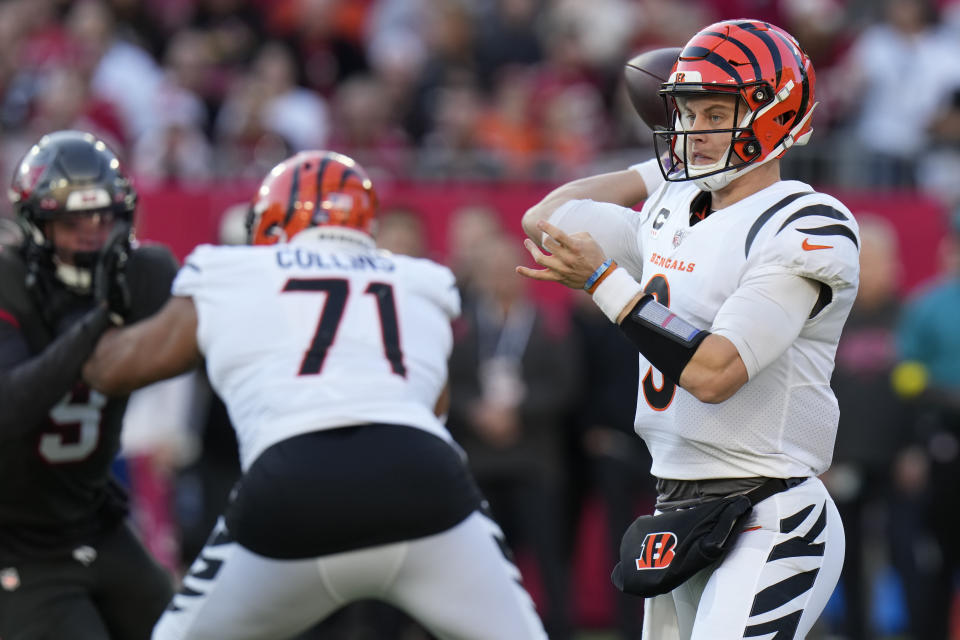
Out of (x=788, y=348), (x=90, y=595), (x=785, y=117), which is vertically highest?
(x=785, y=117)

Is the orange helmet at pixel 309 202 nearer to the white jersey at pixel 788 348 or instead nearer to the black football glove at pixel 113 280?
the black football glove at pixel 113 280

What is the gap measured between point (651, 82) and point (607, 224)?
0.49 metres

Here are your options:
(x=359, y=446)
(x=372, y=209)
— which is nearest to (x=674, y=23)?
(x=372, y=209)

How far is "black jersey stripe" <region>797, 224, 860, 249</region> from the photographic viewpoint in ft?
11.4

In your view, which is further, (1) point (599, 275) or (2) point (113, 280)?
(2) point (113, 280)

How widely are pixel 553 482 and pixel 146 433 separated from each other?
2.33 metres

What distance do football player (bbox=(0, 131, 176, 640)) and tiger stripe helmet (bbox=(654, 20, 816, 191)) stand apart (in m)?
1.89

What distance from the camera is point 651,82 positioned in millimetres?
4191

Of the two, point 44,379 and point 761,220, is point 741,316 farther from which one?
point 44,379

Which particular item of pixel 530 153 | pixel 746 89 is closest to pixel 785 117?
pixel 746 89

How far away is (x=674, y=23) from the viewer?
36.6 feet

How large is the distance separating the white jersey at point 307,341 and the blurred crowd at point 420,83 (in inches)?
176

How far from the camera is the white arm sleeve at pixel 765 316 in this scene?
11.1 feet

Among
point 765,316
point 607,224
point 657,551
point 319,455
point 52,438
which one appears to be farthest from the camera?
point 52,438
